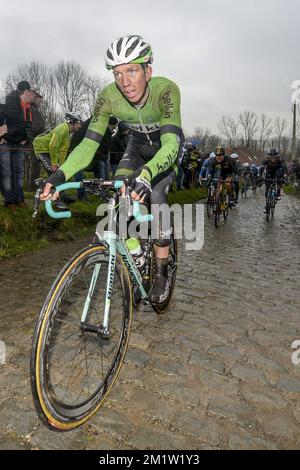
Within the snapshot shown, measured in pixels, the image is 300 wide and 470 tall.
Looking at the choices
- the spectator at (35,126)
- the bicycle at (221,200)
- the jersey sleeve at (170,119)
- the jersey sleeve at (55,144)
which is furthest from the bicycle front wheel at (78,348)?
the bicycle at (221,200)

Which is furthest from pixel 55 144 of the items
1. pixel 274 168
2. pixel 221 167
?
pixel 274 168

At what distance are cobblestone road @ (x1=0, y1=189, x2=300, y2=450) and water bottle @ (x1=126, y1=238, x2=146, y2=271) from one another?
0.78m

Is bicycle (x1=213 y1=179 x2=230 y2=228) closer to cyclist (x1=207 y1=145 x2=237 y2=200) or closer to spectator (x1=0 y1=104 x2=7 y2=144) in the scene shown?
cyclist (x1=207 y1=145 x2=237 y2=200)

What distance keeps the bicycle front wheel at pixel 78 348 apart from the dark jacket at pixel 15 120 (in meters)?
4.99

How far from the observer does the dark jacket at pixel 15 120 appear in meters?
7.27

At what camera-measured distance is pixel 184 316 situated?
425 centimetres

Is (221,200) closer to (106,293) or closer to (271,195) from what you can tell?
(271,195)

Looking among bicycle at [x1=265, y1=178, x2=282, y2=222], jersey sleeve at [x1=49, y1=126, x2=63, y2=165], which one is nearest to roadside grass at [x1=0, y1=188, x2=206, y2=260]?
jersey sleeve at [x1=49, y1=126, x2=63, y2=165]

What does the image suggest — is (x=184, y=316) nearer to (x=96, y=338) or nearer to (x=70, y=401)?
(x=96, y=338)

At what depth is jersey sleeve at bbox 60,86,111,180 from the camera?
2.96m

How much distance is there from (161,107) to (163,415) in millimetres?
2740

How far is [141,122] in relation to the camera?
145 inches

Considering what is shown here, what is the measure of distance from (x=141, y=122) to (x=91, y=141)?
69 centimetres
